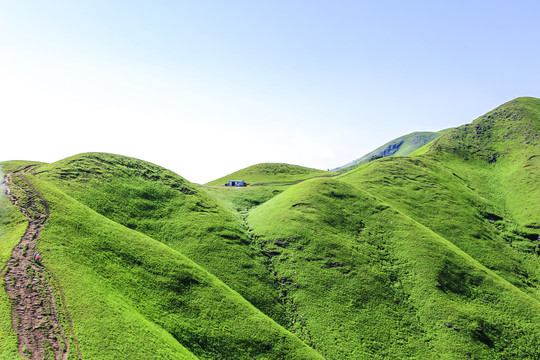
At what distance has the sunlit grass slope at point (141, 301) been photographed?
29047 millimetres

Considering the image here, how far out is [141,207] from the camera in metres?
65.8

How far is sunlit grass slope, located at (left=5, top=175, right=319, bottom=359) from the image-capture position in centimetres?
2905

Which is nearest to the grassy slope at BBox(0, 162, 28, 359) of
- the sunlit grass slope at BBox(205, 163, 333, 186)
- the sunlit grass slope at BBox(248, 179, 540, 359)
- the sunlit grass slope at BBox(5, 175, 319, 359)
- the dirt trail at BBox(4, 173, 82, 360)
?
the dirt trail at BBox(4, 173, 82, 360)

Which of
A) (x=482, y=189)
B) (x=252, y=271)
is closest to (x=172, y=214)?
(x=252, y=271)

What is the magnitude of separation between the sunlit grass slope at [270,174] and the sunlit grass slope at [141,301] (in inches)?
3833

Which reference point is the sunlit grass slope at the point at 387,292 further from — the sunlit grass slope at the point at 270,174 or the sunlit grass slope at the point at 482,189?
the sunlit grass slope at the point at 270,174

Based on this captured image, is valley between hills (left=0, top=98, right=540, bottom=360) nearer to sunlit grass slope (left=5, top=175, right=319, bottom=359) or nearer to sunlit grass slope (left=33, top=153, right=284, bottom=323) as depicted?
sunlit grass slope (left=5, top=175, right=319, bottom=359)

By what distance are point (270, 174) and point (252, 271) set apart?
10993 cm

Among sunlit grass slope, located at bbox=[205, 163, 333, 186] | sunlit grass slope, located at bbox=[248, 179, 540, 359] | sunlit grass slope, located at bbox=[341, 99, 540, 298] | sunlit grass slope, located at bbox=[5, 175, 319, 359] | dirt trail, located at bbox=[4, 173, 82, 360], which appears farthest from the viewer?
sunlit grass slope, located at bbox=[205, 163, 333, 186]

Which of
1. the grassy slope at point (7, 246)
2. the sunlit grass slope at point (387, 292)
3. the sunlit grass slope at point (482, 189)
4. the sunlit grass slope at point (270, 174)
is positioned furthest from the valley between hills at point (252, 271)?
the sunlit grass slope at point (270, 174)

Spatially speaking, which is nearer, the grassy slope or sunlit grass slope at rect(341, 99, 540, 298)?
the grassy slope

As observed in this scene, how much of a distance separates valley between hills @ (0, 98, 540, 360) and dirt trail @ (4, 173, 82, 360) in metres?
0.15

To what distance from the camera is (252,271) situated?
5591 centimetres

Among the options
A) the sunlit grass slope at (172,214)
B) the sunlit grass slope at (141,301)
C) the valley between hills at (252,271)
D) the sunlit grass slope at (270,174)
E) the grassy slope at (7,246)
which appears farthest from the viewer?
the sunlit grass slope at (270,174)
